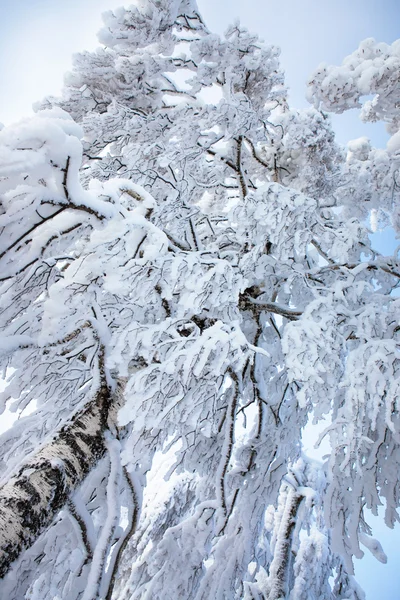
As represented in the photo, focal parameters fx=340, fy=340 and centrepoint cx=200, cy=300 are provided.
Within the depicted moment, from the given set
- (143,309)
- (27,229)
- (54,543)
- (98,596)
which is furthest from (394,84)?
(54,543)

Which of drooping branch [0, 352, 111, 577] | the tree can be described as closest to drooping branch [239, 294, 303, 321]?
the tree

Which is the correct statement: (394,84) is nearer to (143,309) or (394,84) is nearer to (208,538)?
(143,309)

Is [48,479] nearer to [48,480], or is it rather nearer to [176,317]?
[48,480]

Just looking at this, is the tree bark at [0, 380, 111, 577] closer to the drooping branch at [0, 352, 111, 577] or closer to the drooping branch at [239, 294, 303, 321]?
the drooping branch at [0, 352, 111, 577]

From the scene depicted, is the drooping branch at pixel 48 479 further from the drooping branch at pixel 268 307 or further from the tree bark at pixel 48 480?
the drooping branch at pixel 268 307

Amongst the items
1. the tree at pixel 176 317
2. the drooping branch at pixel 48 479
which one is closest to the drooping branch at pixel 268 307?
the tree at pixel 176 317
